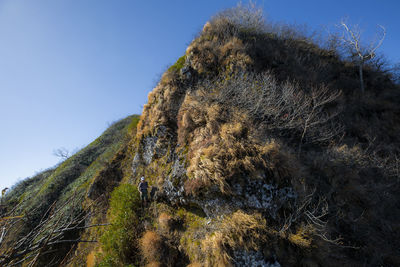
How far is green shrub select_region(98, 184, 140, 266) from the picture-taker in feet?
22.7

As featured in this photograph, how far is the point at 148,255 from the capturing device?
6.69 meters

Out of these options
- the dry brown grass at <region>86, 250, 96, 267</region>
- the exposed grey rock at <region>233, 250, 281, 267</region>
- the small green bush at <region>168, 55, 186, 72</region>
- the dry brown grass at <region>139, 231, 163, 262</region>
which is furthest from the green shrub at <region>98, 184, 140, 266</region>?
the small green bush at <region>168, 55, 186, 72</region>

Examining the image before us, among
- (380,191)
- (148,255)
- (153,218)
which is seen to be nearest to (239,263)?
(148,255)

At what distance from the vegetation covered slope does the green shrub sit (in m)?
0.04

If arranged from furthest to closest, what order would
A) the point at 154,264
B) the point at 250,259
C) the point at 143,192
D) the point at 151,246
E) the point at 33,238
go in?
the point at 143,192, the point at 151,246, the point at 154,264, the point at 250,259, the point at 33,238

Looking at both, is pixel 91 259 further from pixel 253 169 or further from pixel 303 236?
pixel 303 236

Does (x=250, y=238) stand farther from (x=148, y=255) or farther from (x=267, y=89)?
(x=267, y=89)

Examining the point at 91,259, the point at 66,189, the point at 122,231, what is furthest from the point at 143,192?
the point at 66,189

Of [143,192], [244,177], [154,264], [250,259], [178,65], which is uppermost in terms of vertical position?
[178,65]

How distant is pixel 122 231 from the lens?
7406 mm

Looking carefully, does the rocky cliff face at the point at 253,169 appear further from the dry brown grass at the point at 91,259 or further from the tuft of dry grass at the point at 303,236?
the dry brown grass at the point at 91,259

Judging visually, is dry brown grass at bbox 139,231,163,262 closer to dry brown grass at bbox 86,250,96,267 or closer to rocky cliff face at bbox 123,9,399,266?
rocky cliff face at bbox 123,9,399,266

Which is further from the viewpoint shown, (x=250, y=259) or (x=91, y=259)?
(x=91, y=259)

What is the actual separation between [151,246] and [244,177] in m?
4.45
